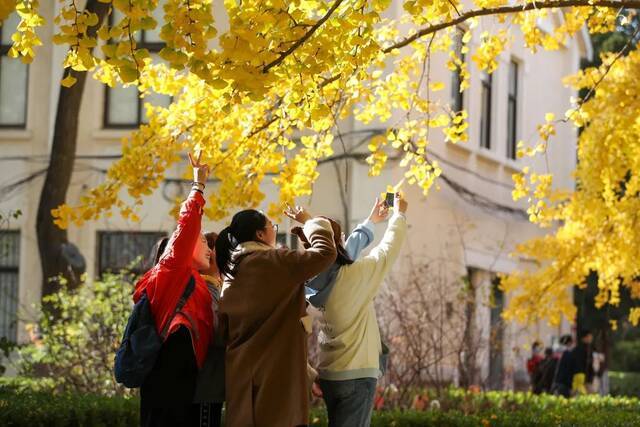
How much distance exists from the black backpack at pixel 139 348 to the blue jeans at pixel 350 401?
0.97 meters

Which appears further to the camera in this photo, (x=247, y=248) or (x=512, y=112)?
(x=512, y=112)

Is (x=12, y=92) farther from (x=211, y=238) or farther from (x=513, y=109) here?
(x=211, y=238)

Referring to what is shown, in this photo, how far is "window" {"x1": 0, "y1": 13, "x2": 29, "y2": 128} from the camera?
2038 cm

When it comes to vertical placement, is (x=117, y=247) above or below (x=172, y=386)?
above

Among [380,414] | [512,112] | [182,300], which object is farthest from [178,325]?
[512,112]

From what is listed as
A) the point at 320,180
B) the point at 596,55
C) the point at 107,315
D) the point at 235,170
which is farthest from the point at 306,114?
the point at 596,55

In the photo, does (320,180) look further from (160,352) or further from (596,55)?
(596,55)

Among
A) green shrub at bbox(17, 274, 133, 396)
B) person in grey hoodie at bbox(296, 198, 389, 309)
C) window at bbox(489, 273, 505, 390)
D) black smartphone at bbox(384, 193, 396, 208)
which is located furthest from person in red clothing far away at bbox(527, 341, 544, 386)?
person in grey hoodie at bbox(296, 198, 389, 309)

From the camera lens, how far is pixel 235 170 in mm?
9984

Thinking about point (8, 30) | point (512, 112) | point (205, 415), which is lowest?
point (205, 415)

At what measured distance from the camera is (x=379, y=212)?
7.64m

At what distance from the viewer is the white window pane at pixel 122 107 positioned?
20.1 meters

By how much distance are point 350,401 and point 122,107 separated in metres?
13.8

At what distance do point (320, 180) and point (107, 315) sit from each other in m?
7.15
